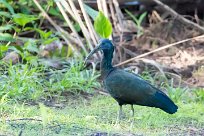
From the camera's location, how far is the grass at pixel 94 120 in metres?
5.16

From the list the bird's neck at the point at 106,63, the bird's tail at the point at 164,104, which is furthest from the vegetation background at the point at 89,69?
the bird's neck at the point at 106,63

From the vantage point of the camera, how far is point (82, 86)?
7242mm

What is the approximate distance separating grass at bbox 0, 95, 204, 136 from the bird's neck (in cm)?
46

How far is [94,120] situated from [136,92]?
49cm

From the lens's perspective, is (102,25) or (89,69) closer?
(102,25)

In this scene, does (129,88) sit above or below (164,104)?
above

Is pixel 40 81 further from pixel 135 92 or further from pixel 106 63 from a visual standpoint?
pixel 135 92

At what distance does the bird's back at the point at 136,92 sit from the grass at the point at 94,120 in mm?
203

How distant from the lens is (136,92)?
5.79 m

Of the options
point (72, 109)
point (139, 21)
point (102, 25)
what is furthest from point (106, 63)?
point (139, 21)

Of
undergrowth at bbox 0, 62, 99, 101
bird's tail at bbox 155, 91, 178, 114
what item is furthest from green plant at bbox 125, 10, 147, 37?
bird's tail at bbox 155, 91, 178, 114

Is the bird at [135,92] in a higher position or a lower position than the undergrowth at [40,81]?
higher

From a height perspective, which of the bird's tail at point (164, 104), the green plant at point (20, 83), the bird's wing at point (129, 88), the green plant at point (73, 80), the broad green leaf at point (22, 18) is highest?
the broad green leaf at point (22, 18)

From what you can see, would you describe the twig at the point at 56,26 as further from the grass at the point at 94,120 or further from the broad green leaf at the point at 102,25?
the grass at the point at 94,120
